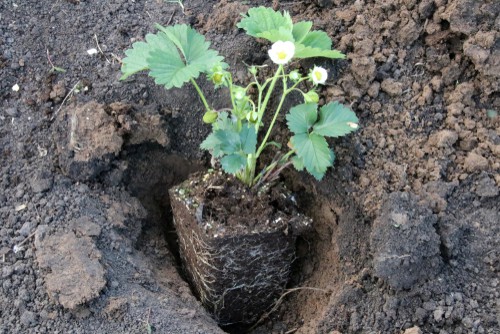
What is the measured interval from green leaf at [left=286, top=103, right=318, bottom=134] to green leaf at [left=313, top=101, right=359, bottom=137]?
35 mm

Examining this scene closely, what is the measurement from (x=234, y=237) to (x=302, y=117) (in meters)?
0.52

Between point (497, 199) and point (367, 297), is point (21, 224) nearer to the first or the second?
point (367, 297)

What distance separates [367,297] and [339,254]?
0.75ft

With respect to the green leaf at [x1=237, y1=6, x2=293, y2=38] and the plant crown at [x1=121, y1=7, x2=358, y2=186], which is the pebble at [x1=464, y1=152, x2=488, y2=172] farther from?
the green leaf at [x1=237, y1=6, x2=293, y2=38]

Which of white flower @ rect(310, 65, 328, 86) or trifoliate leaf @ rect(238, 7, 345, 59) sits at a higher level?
trifoliate leaf @ rect(238, 7, 345, 59)

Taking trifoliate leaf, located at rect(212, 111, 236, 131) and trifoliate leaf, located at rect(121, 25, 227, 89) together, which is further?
trifoliate leaf, located at rect(212, 111, 236, 131)

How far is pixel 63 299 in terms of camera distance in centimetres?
203

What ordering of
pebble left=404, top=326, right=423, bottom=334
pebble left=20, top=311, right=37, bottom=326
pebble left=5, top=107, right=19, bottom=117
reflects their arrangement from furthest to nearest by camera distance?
1. pebble left=5, top=107, right=19, bottom=117
2. pebble left=20, top=311, right=37, bottom=326
3. pebble left=404, top=326, right=423, bottom=334

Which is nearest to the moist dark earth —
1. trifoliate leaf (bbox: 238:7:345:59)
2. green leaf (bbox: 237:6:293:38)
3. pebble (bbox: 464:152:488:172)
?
pebble (bbox: 464:152:488:172)

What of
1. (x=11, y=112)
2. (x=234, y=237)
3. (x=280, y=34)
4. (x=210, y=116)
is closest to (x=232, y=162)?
(x=210, y=116)

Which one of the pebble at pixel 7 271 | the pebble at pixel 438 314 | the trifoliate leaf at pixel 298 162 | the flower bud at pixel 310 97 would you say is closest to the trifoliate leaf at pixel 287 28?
the flower bud at pixel 310 97

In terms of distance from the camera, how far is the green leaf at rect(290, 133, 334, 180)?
2094mm

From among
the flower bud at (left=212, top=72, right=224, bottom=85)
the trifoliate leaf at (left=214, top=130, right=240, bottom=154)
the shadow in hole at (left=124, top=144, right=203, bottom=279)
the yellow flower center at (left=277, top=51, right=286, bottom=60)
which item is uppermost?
the yellow flower center at (left=277, top=51, right=286, bottom=60)

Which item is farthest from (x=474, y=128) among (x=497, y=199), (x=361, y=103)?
(x=361, y=103)
